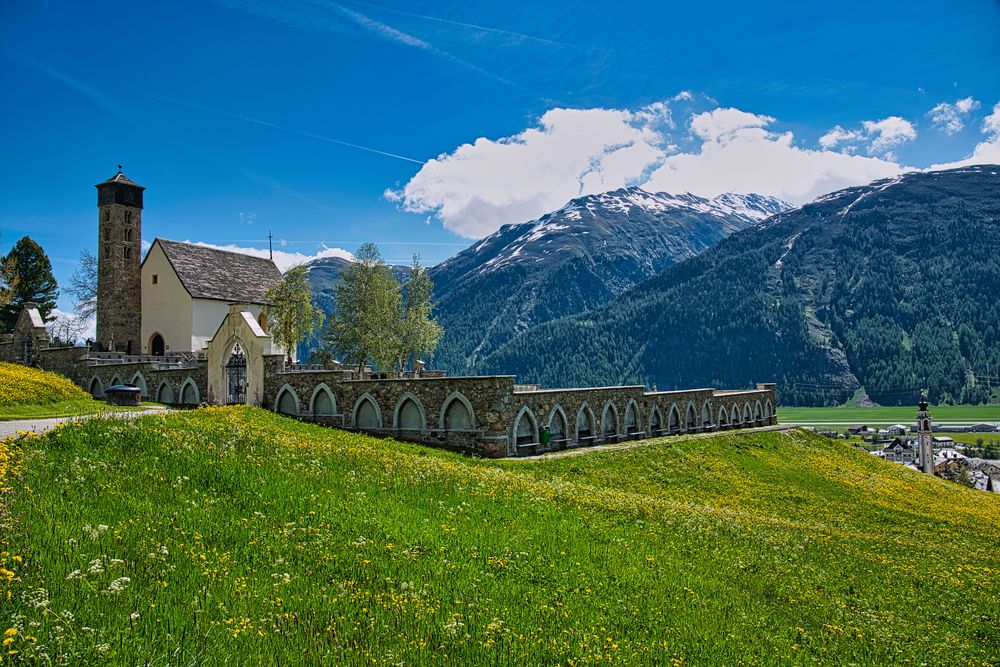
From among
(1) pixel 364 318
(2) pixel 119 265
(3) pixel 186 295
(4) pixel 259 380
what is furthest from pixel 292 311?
(4) pixel 259 380

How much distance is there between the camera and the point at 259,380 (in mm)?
34094

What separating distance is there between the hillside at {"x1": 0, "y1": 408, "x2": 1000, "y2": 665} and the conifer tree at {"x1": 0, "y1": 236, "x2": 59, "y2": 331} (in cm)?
5817

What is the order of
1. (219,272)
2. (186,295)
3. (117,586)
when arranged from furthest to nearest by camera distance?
(219,272), (186,295), (117,586)

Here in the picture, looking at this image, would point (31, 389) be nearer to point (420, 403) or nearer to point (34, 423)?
point (34, 423)

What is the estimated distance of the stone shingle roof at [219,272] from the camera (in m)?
54.5

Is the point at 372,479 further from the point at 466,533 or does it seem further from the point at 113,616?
the point at 113,616

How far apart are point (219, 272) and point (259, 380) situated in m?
27.9

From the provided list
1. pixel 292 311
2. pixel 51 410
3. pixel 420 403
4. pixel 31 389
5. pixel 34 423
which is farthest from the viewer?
pixel 292 311

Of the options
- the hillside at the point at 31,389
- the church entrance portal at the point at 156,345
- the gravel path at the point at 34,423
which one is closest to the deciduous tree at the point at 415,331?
the church entrance portal at the point at 156,345

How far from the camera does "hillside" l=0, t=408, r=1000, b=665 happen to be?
7977mm

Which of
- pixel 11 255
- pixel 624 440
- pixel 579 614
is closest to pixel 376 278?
pixel 624 440

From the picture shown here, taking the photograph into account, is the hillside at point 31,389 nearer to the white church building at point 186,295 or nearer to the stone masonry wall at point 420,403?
the stone masonry wall at point 420,403

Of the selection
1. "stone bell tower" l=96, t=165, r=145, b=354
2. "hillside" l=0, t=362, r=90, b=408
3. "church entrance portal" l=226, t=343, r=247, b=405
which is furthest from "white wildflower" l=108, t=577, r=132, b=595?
"stone bell tower" l=96, t=165, r=145, b=354

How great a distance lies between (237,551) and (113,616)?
2.82 metres
